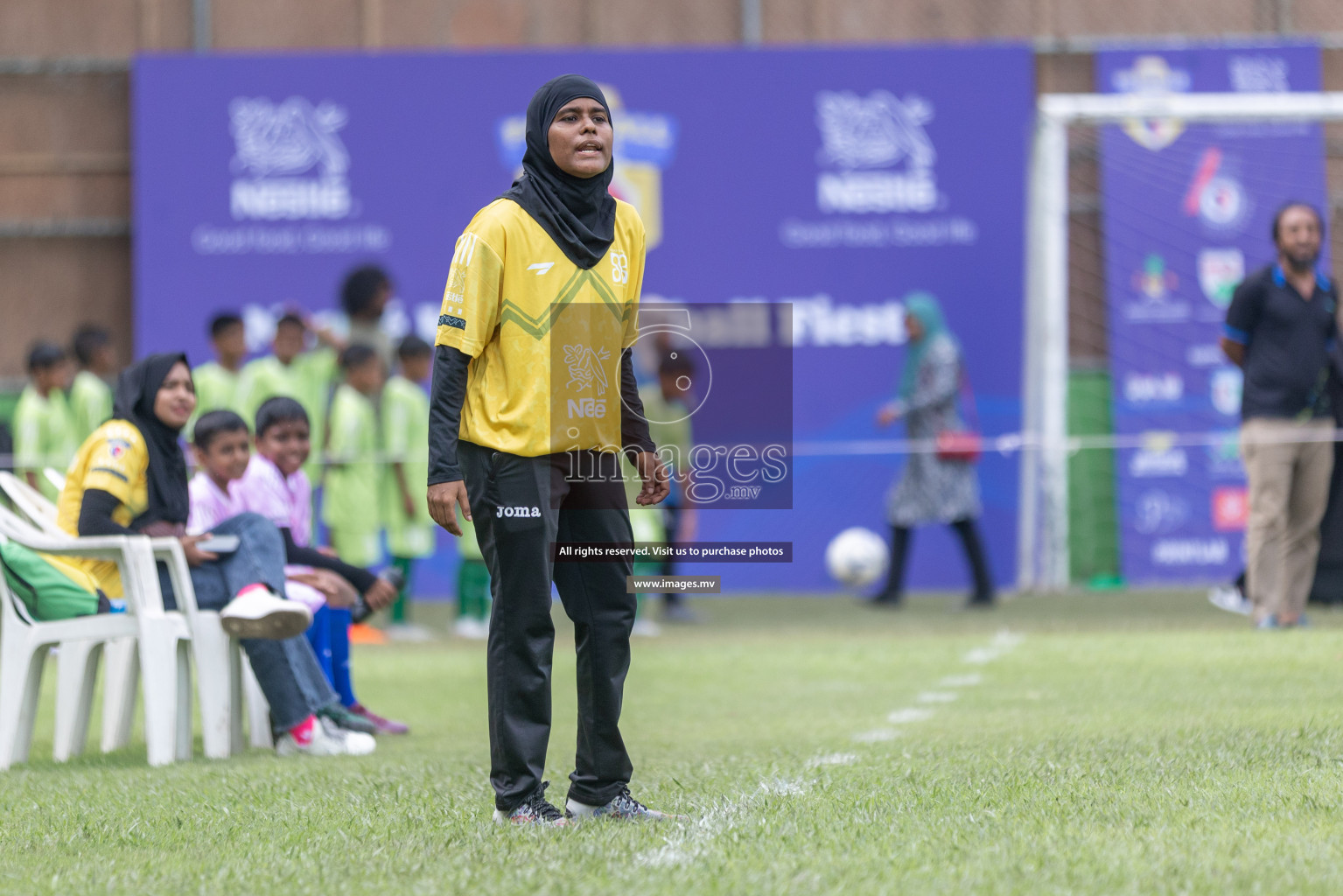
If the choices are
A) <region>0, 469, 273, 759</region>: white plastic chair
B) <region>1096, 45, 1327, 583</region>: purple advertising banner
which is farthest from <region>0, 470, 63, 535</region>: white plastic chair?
<region>1096, 45, 1327, 583</region>: purple advertising banner

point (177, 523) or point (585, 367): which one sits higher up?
point (585, 367)

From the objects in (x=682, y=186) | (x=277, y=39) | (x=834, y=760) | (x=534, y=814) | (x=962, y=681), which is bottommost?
(x=962, y=681)

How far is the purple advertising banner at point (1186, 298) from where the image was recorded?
14.3m

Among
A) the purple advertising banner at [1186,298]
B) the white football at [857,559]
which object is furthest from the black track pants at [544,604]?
the purple advertising banner at [1186,298]

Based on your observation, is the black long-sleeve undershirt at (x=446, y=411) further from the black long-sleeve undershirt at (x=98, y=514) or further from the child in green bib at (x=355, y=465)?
the child in green bib at (x=355, y=465)

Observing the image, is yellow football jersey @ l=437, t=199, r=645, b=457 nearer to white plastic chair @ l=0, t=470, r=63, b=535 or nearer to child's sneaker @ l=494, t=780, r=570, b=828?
child's sneaker @ l=494, t=780, r=570, b=828

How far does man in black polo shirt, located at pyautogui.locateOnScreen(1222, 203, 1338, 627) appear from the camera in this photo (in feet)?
32.2

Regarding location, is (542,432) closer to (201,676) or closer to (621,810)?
(621,810)

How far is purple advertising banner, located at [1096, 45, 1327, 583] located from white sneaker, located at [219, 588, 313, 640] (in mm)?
9759

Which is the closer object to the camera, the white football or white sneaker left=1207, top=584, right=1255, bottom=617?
white sneaker left=1207, top=584, right=1255, bottom=617

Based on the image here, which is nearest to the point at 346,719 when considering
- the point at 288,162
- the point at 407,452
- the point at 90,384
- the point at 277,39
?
the point at 407,452

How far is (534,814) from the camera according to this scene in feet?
13.9

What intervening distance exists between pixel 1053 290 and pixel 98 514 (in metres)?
9.12

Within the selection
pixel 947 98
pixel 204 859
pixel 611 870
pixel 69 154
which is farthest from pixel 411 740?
pixel 69 154
